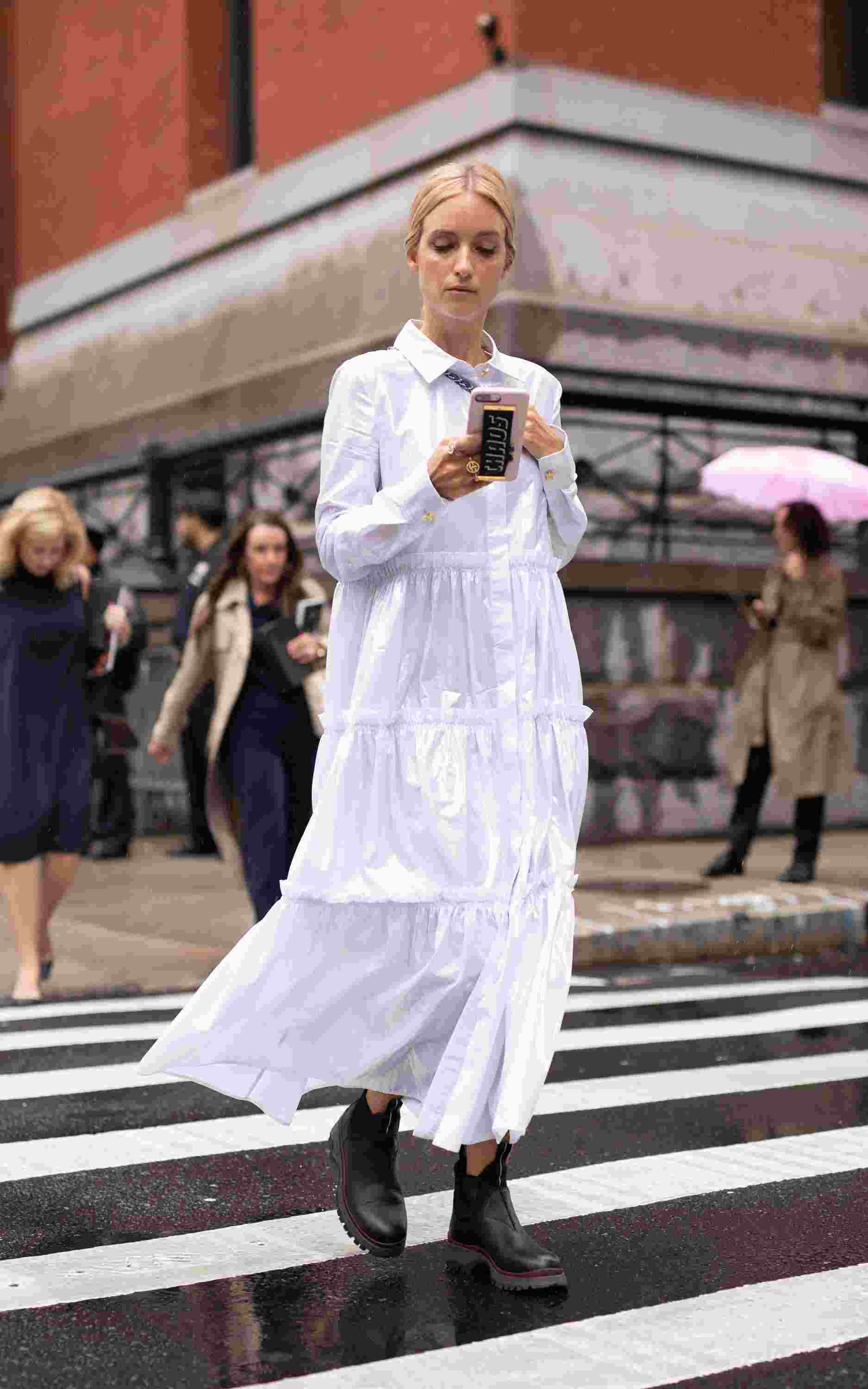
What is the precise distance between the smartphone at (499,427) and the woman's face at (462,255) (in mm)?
344

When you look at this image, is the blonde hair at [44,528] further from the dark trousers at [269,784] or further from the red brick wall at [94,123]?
the red brick wall at [94,123]

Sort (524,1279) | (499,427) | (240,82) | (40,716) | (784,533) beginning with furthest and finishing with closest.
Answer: (240,82) → (784,533) → (40,716) → (524,1279) → (499,427)

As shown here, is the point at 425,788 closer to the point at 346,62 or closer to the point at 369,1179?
the point at 369,1179

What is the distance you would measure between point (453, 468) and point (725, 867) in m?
7.93

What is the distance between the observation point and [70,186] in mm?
20266

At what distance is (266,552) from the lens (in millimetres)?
8320

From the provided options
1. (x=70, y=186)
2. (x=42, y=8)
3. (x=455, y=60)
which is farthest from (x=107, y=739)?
(x=42, y=8)

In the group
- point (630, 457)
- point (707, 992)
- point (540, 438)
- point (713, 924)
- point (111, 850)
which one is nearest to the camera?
point (540, 438)

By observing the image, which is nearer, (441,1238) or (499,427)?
(499,427)

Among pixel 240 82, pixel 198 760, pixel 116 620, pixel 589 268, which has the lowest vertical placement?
pixel 198 760

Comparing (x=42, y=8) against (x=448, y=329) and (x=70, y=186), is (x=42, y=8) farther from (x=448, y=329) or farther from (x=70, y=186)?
(x=448, y=329)

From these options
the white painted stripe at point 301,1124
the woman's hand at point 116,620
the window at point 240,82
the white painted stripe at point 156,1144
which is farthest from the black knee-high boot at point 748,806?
the window at point 240,82

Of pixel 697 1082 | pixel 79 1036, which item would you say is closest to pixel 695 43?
pixel 79 1036

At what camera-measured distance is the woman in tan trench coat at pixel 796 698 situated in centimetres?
1134
